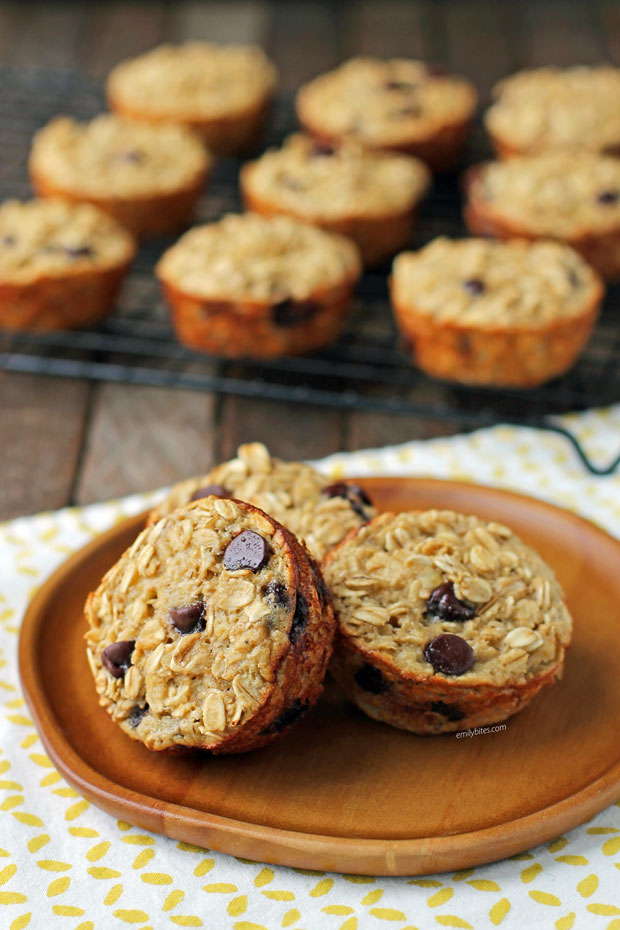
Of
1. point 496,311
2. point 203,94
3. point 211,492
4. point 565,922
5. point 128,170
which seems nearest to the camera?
point 565,922

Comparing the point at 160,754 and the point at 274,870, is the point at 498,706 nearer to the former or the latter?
the point at 274,870

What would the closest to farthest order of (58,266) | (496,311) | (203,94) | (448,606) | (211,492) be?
1. (448,606)
2. (211,492)
3. (496,311)
4. (58,266)
5. (203,94)

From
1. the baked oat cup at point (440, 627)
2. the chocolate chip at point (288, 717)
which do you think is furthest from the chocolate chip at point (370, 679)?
the chocolate chip at point (288, 717)

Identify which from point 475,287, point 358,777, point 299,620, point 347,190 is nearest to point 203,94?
point 347,190

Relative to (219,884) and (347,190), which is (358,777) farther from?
(347,190)

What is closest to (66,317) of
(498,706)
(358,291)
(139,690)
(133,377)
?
(133,377)

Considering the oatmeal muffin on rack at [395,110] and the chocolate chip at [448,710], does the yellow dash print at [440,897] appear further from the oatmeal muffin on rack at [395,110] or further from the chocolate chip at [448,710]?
the oatmeal muffin on rack at [395,110]
